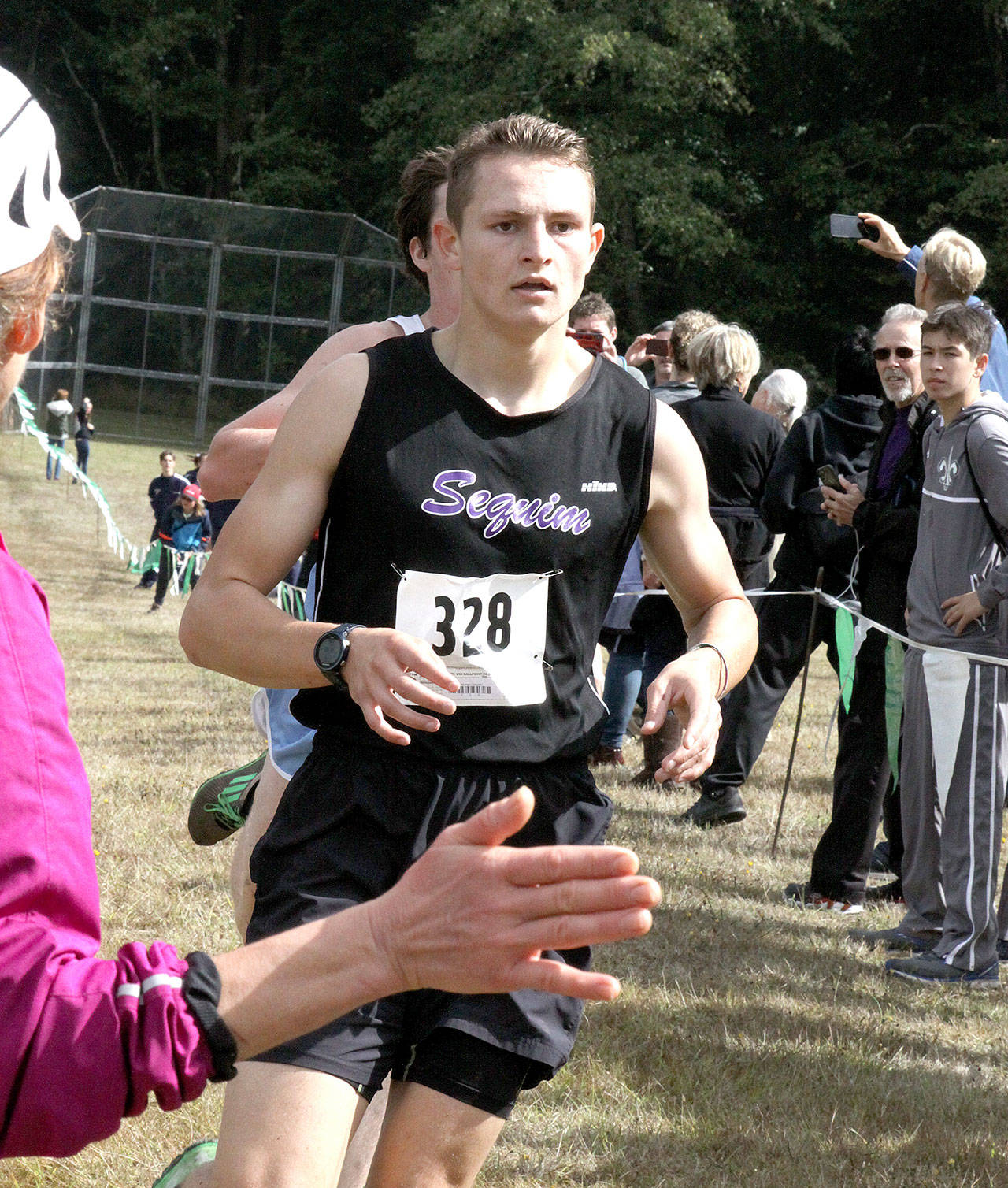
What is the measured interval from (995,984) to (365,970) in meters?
3.99

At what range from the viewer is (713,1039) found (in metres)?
4.34

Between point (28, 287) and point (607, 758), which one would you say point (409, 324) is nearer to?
point (28, 287)

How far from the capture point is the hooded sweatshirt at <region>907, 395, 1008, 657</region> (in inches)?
182

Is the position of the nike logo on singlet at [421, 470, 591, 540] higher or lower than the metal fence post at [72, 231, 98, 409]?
lower

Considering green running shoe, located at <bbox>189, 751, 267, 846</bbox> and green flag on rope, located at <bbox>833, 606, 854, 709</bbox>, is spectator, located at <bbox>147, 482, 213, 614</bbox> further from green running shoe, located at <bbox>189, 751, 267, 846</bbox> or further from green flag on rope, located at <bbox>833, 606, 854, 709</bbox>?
green running shoe, located at <bbox>189, 751, 267, 846</bbox>

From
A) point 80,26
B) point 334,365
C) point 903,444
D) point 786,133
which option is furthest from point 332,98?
point 334,365

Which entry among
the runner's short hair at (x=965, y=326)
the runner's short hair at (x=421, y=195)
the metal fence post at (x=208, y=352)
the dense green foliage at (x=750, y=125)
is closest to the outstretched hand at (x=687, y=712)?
the runner's short hair at (x=421, y=195)

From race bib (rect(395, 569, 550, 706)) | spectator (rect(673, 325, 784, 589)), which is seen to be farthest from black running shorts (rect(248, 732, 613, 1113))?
spectator (rect(673, 325, 784, 589))

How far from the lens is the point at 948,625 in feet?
15.7

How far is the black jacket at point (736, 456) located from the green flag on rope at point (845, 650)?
1368 mm

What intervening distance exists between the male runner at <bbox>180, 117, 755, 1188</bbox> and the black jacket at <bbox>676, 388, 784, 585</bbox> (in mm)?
4380

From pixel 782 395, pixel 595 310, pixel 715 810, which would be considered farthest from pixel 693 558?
pixel 782 395

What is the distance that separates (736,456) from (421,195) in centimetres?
388

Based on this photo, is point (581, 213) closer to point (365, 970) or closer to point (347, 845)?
point (347, 845)
